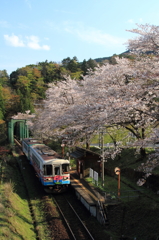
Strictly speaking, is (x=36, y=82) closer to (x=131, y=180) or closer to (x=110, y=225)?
(x=131, y=180)

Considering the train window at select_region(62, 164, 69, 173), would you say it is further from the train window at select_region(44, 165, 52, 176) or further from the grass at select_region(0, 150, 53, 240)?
the grass at select_region(0, 150, 53, 240)

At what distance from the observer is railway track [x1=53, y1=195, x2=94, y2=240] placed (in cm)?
764

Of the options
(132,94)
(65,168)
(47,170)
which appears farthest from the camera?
(65,168)

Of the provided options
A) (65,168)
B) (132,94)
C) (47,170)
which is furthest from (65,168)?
(132,94)

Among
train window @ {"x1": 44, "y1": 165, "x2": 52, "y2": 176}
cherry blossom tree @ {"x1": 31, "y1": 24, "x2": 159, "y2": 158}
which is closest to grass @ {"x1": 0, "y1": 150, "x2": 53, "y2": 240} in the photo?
train window @ {"x1": 44, "y1": 165, "x2": 52, "y2": 176}

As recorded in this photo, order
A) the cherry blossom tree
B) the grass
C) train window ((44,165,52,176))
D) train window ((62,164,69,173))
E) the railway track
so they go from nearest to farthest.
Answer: the cherry blossom tree → the grass → the railway track → train window ((44,165,52,176)) → train window ((62,164,69,173))

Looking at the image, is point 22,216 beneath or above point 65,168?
beneath

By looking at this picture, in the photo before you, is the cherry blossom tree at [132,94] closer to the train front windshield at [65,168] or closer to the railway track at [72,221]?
the train front windshield at [65,168]

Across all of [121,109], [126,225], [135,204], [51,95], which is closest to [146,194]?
[135,204]

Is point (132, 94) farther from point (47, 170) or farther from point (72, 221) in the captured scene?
point (47, 170)

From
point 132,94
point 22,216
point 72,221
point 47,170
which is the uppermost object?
point 132,94

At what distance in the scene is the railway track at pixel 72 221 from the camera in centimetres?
764

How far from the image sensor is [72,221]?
29.0ft

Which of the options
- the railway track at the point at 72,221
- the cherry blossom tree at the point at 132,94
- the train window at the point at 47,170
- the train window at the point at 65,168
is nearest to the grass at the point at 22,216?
the railway track at the point at 72,221
